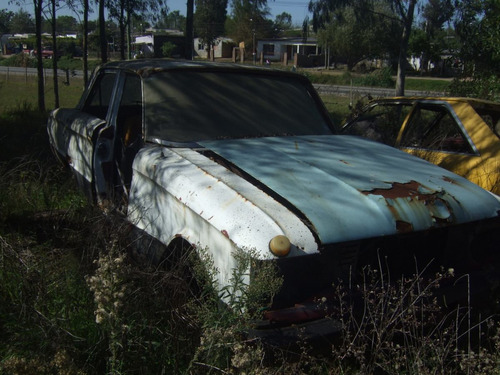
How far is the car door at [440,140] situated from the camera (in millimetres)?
4527

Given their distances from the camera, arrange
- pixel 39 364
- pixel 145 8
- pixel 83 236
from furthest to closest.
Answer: pixel 145 8
pixel 83 236
pixel 39 364

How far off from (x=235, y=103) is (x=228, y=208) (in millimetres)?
1657

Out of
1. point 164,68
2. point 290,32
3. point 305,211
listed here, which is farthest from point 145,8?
point 290,32

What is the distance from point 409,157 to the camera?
362cm

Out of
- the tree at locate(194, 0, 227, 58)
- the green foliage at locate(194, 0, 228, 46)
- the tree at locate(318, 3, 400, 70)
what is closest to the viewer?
the tree at locate(318, 3, 400, 70)

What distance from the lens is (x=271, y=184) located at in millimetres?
2719

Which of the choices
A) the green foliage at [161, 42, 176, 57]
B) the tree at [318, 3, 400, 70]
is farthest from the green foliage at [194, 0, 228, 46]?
the tree at [318, 3, 400, 70]

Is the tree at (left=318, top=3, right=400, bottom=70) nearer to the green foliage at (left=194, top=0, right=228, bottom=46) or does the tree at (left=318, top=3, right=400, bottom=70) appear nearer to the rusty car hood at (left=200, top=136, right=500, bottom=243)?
the green foliage at (left=194, top=0, right=228, bottom=46)

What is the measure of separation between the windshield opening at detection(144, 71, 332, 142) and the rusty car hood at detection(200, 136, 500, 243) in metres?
0.28

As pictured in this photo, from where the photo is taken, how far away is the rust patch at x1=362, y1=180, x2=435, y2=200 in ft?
8.86

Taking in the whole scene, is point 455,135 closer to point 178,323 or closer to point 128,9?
point 178,323

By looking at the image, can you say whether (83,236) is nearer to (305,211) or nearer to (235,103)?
(235,103)

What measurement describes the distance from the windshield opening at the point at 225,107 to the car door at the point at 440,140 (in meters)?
1.22

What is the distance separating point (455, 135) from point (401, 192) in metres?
3.17
